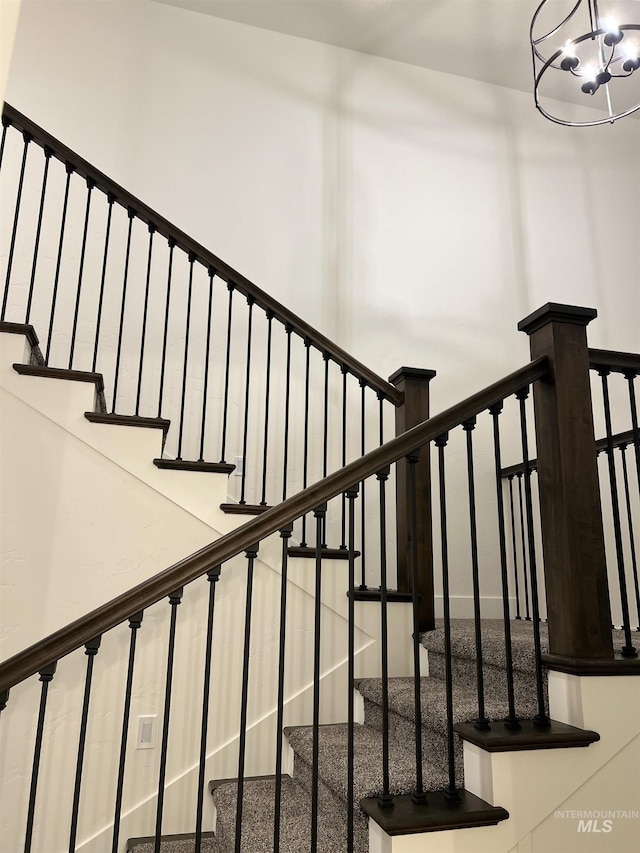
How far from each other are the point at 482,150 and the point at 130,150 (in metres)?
2.81

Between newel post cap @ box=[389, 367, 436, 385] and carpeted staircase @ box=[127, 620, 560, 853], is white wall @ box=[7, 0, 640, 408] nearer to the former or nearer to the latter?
newel post cap @ box=[389, 367, 436, 385]

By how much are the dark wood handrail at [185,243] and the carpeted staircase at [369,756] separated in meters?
1.29

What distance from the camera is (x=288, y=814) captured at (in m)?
2.13

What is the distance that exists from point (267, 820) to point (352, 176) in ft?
13.8

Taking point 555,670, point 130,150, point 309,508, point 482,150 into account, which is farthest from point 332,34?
point 555,670

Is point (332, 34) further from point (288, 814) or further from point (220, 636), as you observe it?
point (288, 814)

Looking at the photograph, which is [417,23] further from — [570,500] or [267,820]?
[267,820]

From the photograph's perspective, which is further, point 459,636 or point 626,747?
point 459,636

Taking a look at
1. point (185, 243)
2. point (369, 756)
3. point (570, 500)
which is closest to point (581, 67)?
point (185, 243)

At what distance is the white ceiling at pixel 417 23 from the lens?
4688 mm

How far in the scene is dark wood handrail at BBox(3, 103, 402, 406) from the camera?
288cm

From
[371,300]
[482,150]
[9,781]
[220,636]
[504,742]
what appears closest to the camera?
[504,742]

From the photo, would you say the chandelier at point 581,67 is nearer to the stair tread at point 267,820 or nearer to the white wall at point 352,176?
the white wall at point 352,176

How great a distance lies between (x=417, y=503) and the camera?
2930 mm
